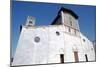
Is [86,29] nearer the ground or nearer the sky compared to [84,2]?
nearer the ground

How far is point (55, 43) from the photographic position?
117 inches

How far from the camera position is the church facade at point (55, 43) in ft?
9.21

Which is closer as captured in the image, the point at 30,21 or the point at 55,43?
the point at 30,21

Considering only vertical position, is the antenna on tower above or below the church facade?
above

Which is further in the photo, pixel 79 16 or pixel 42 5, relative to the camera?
pixel 79 16

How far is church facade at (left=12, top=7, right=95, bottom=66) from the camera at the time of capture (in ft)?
9.21

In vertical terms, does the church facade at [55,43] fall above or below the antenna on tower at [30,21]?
below

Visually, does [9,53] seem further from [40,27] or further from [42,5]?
[42,5]

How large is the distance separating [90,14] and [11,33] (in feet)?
3.82

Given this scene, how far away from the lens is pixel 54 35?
2.96m

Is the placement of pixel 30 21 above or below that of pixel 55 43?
above
